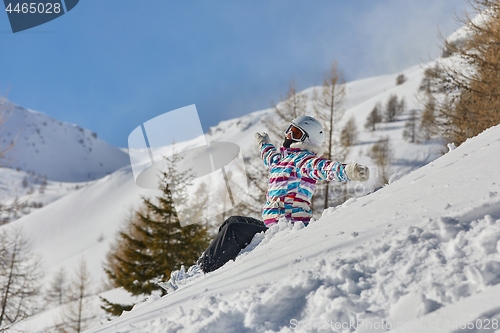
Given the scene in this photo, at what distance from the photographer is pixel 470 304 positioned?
5.53 ft

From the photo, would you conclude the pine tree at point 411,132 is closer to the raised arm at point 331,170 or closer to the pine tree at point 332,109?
the pine tree at point 332,109

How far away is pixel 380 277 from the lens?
2.06 m

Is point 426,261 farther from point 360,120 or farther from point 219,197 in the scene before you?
point 360,120

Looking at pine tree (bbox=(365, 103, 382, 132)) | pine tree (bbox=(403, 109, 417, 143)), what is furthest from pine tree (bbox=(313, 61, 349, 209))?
pine tree (bbox=(365, 103, 382, 132))

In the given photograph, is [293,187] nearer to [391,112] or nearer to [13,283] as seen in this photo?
[13,283]

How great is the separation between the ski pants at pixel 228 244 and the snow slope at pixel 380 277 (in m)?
0.78

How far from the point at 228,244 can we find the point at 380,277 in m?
2.10

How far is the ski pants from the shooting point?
3855 mm

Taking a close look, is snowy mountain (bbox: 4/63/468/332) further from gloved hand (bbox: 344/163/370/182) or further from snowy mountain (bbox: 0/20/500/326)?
gloved hand (bbox: 344/163/370/182)

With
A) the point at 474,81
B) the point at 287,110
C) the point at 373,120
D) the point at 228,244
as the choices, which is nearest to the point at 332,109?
the point at 287,110

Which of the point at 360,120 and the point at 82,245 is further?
the point at 360,120

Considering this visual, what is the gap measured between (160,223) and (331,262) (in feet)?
38.5

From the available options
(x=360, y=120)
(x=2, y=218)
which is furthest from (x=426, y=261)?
(x=360, y=120)

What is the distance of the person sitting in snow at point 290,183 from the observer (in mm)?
3875
